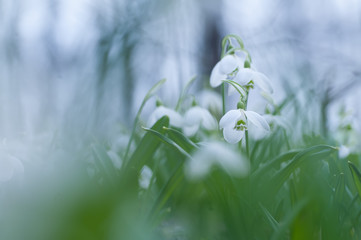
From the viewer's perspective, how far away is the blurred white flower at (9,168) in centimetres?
103

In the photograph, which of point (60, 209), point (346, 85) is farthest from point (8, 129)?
point (346, 85)

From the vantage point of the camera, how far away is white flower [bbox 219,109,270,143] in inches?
37.4

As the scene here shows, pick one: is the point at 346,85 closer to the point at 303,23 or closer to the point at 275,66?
the point at 275,66

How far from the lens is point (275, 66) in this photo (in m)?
2.45

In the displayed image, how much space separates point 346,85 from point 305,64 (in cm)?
78

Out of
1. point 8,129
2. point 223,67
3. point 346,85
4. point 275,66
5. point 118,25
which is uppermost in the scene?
point 118,25

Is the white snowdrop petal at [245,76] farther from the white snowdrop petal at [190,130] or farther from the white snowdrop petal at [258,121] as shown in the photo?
the white snowdrop petal at [190,130]

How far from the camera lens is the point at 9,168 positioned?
3.53 feet

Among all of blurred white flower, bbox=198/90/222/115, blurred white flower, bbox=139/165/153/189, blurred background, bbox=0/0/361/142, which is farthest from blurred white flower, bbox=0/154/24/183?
blurred white flower, bbox=198/90/222/115

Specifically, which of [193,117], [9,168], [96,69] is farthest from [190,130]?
[96,69]

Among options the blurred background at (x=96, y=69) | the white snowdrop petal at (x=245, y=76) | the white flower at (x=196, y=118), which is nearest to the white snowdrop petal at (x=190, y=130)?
the white flower at (x=196, y=118)

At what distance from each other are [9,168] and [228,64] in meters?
0.71

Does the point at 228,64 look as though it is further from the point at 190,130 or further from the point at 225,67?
the point at 190,130

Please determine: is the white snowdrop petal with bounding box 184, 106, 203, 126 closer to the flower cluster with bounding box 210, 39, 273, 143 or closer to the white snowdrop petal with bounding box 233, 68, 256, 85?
the flower cluster with bounding box 210, 39, 273, 143
